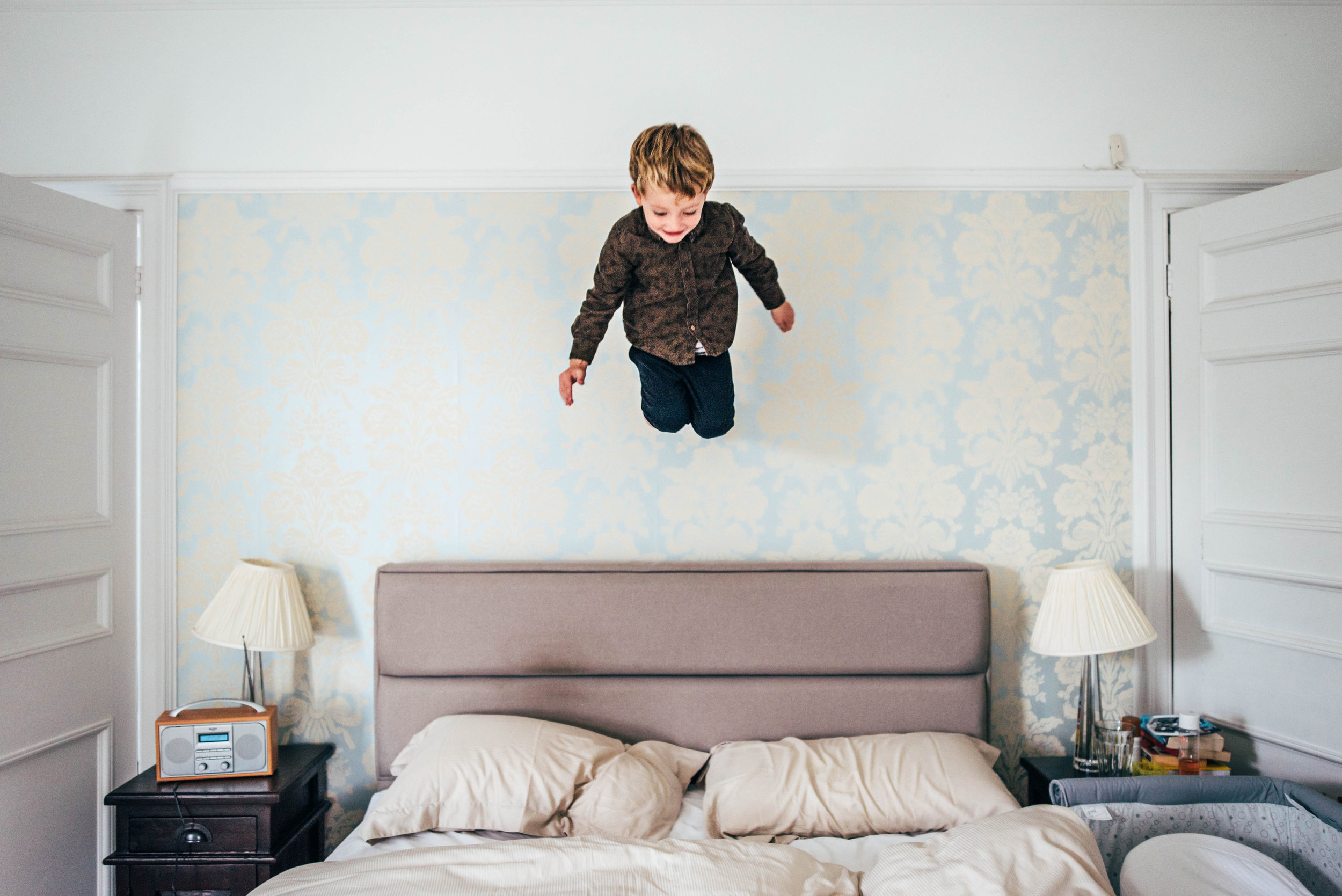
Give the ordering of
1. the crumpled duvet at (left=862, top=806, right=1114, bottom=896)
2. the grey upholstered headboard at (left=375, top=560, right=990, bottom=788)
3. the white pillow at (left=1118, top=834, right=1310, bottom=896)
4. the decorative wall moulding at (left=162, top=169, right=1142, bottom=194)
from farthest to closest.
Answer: the decorative wall moulding at (left=162, top=169, right=1142, bottom=194) < the grey upholstered headboard at (left=375, top=560, right=990, bottom=788) < the white pillow at (left=1118, top=834, right=1310, bottom=896) < the crumpled duvet at (left=862, top=806, right=1114, bottom=896)

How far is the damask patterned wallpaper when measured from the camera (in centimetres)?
215

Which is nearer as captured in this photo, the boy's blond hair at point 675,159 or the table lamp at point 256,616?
the boy's blond hair at point 675,159

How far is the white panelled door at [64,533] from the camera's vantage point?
6.12 feet

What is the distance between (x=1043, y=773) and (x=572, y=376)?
1.70 meters

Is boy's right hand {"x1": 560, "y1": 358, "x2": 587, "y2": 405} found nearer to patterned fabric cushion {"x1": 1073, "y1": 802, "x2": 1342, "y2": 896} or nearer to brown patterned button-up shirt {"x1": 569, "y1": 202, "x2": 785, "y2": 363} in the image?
brown patterned button-up shirt {"x1": 569, "y1": 202, "x2": 785, "y2": 363}

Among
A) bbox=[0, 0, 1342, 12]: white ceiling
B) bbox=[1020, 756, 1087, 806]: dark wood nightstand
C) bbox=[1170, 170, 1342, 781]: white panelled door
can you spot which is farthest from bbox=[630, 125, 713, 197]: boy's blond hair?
bbox=[1020, 756, 1087, 806]: dark wood nightstand

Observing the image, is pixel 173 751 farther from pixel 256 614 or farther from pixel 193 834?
pixel 256 614

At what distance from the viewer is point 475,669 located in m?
2.00

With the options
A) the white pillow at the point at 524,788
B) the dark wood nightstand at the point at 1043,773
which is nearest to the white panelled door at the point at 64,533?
the white pillow at the point at 524,788

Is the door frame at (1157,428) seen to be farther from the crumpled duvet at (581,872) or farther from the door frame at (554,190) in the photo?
the crumpled duvet at (581,872)

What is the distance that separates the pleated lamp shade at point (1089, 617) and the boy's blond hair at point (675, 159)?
4.93 feet

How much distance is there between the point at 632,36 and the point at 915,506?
1730 millimetres

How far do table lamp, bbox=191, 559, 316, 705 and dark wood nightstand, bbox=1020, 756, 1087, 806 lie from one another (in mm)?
2136

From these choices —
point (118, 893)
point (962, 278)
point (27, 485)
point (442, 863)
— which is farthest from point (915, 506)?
point (27, 485)
